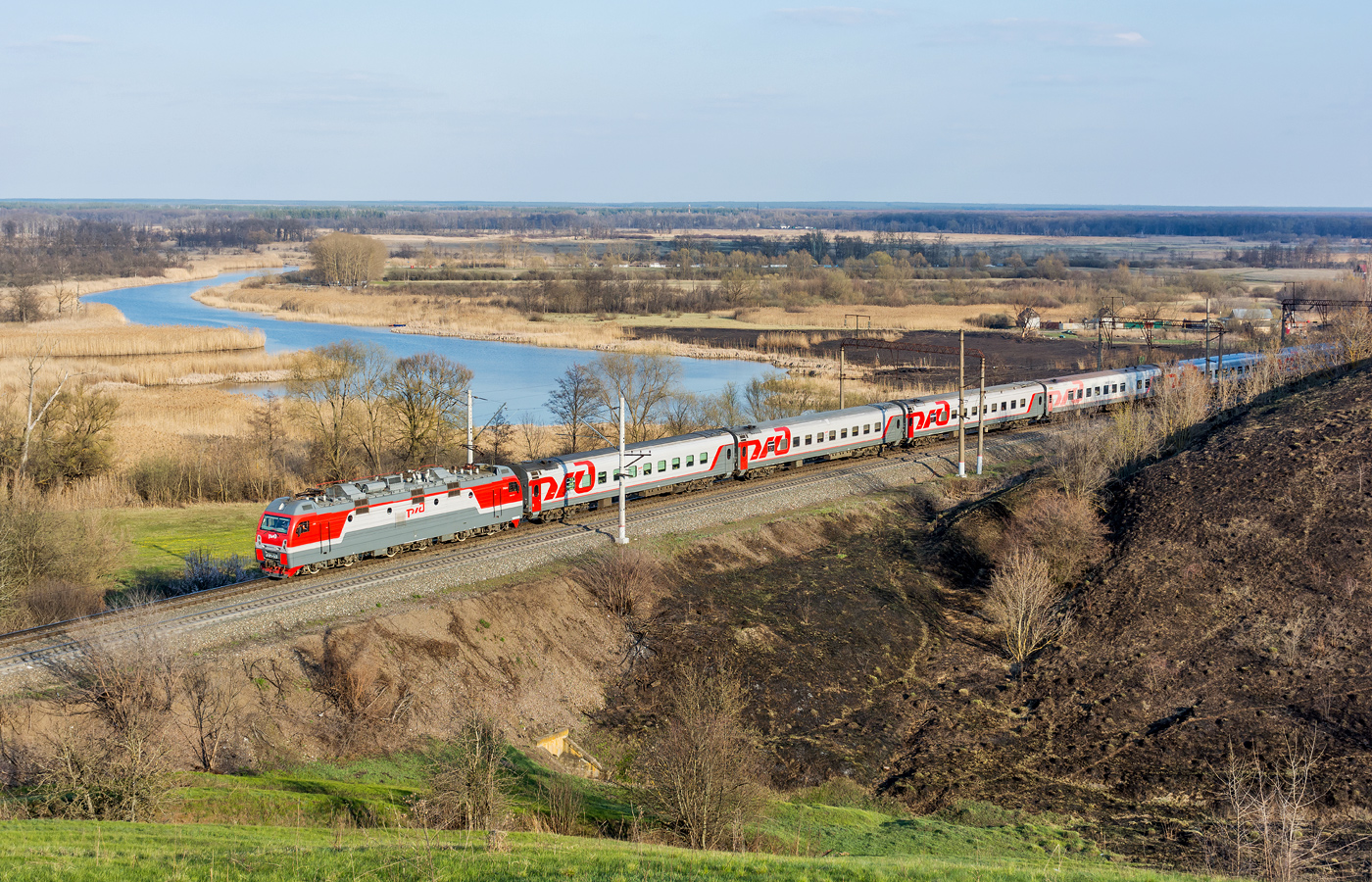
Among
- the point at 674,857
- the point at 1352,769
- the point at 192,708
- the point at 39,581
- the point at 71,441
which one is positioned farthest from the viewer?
the point at 71,441

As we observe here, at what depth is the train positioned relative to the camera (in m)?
36.1

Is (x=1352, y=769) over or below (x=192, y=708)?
below

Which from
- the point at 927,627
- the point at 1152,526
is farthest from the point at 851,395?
the point at 927,627

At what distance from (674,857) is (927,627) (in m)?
23.1

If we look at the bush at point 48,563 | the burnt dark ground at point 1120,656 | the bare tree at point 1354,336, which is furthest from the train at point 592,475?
the burnt dark ground at point 1120,656

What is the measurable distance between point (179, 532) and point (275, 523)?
54.9 feet

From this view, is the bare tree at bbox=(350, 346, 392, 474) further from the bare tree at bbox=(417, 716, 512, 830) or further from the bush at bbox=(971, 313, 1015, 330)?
the bush at bbox=(971, 313, 1015, 330)

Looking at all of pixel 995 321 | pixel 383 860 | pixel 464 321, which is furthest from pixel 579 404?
pixel 995 321

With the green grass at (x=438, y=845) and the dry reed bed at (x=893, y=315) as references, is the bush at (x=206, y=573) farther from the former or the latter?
the dry reed bed at (x=893, y=315)

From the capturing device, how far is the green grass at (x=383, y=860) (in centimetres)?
1686

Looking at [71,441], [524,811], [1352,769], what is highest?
[71,441]

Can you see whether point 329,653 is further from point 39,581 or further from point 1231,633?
point 1231,633

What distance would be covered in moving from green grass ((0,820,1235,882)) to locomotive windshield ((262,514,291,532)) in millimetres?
15418

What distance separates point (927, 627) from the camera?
40.5m
